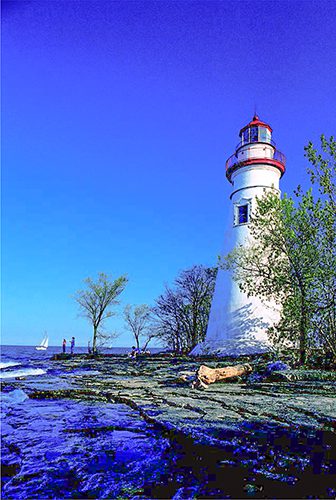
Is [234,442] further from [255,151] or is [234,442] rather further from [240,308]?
[255,151]

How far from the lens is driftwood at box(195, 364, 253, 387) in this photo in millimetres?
9163

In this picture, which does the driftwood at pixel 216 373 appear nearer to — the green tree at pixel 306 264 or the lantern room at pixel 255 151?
the green tree at pixel 306 264

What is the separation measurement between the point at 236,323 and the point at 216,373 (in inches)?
422

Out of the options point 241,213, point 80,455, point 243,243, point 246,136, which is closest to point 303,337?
point 243,243

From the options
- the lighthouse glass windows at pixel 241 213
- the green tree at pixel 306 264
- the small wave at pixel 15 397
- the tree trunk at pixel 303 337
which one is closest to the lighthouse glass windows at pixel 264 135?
the lighthouse glass windows at pixel 241 213

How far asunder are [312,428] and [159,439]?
2.10 m

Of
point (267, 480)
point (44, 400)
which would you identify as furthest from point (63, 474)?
point (44, 400)

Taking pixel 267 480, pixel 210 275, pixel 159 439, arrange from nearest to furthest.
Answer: pixel 267 480 → pixel 159 439 → pixel 210 275

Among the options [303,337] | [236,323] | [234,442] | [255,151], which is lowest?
[234,442]

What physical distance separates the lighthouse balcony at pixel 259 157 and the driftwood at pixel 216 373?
16406 mm

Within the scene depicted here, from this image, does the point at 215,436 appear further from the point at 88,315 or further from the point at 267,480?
the point at 88,315

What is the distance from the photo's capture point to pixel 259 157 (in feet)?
77.2

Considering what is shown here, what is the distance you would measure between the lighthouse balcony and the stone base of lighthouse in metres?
8.34

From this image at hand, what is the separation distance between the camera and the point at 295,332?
47.3 ft
